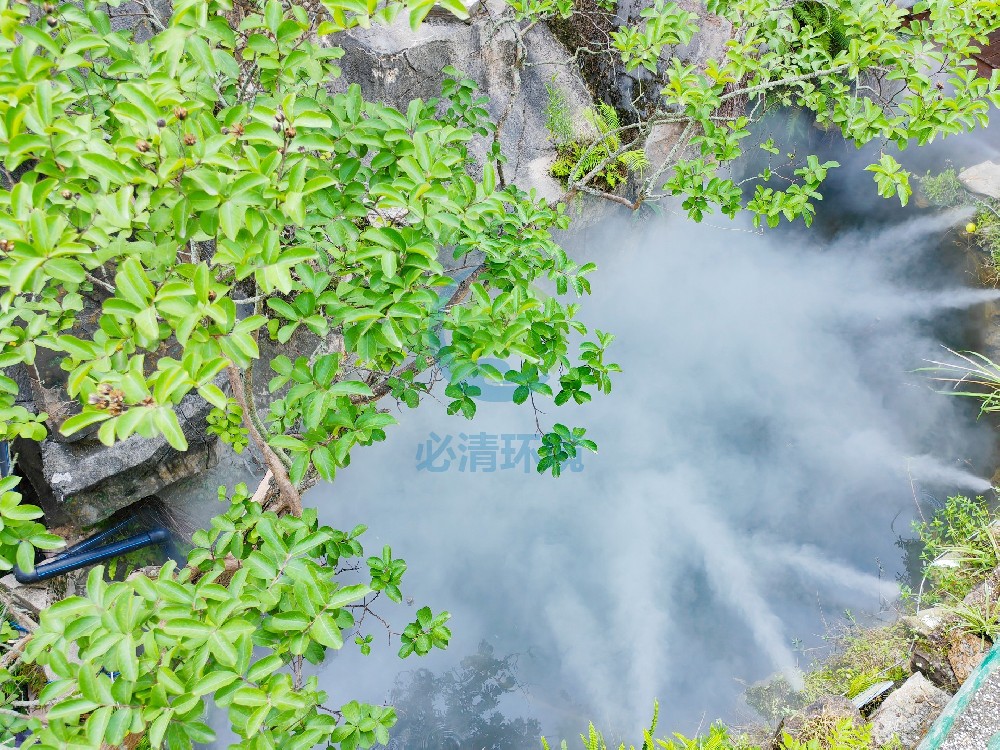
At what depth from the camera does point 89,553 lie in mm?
3916

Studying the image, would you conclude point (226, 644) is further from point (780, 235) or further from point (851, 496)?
point (780, 235)

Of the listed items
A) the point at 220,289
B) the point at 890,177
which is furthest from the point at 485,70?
the point at 220,289

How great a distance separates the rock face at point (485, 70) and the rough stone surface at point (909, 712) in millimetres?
4087

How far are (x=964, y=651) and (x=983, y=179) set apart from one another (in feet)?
17.0

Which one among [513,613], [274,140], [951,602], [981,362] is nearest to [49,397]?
[274,140]

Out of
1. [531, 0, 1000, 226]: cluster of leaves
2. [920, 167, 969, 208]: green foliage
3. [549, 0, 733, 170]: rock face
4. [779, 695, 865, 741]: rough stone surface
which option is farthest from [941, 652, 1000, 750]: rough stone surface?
[920, 167, 969, 208]: green foliage

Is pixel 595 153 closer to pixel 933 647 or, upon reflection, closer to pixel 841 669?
pixel 933 647

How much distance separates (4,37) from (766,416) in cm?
579

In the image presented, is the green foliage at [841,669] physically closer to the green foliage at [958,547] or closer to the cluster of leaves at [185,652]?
the green foliage at [958,547]

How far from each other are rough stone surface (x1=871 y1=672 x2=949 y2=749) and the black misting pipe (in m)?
4.84

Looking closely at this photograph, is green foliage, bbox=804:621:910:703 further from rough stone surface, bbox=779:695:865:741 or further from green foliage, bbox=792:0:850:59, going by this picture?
green foliage, bbox=792:0:850:59

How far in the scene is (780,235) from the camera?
6195mm

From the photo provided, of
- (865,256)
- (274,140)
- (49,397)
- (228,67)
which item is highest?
(228,67)

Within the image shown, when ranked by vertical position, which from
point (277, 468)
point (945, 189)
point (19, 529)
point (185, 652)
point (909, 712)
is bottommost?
point (909, 712)
